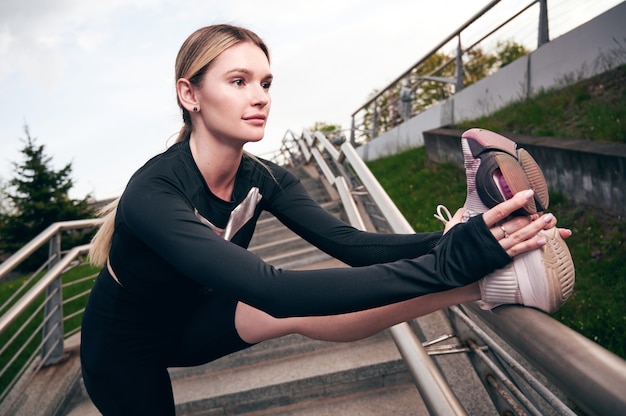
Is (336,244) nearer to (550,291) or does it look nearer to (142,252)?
(142,252)

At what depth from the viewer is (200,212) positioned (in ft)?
5.20

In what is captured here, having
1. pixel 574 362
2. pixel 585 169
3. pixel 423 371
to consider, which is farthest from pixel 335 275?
pixel 585 169

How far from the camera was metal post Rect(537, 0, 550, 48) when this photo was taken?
5.42 meters

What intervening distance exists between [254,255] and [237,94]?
1.87 ft

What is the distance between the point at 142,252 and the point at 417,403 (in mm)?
1695

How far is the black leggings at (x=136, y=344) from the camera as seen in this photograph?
5.42ft

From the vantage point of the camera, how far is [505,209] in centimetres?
106

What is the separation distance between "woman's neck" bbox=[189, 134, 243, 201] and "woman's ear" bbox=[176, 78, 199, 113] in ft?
0.37

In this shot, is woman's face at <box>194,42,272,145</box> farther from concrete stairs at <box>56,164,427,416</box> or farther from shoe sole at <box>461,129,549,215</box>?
concrete stairs at <box>56,164,427,416</box>

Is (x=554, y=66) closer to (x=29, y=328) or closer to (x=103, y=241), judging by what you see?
(x=103, y=241)

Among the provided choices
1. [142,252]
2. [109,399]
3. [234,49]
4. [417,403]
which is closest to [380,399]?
[417,403]

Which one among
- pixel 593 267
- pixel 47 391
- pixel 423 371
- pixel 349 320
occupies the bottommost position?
pixel 47 391

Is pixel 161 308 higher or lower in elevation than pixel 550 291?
lower

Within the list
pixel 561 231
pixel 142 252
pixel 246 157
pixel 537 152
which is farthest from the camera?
pixel 537 152
